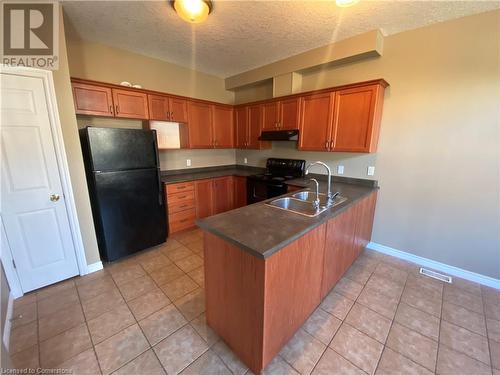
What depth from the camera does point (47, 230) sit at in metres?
2.06

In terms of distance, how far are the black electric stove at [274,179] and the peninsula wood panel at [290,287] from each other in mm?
1545

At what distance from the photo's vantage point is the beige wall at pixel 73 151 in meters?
1.95

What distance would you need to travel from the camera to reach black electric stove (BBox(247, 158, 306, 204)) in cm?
310

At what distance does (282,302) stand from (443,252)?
2295 millimetres

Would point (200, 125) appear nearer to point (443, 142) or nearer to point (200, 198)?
point (200, 198)

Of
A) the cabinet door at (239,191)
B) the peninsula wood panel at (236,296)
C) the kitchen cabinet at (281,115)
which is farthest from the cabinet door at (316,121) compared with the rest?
the peninsula wood panel at (236,296)

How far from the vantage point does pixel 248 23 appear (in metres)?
2.23

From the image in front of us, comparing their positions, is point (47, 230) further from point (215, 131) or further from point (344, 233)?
point (344, 233)

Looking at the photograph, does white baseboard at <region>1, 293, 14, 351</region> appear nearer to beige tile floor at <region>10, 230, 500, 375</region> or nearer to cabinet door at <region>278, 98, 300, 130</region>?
beige tile floor at <region>10, 230, 500, 375</region>

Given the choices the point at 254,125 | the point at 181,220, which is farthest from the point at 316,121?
the point at 181,220

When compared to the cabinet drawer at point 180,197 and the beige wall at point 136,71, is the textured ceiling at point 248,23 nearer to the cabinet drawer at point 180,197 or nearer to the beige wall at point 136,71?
the beige wall at point 136,71

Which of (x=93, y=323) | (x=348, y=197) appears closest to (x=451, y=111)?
(x=348, y=197)

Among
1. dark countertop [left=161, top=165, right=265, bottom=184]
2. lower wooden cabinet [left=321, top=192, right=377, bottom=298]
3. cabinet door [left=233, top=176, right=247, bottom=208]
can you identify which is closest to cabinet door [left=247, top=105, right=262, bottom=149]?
dark countertop [left=161, top=165, right=265, bottom=184]

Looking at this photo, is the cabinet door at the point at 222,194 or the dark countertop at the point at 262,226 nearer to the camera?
the dark countertop at the point at 262,226
